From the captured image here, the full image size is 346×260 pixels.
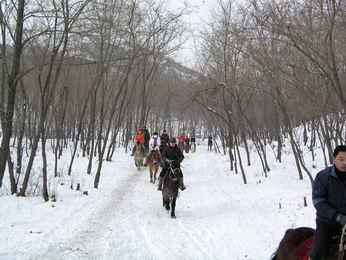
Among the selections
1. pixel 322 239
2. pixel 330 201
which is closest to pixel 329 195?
pixel 330 201

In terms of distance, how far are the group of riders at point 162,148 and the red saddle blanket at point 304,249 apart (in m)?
5.46

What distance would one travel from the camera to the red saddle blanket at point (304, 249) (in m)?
4.01

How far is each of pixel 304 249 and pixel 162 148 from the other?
1366 cm

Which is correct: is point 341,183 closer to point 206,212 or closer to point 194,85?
point 206,212

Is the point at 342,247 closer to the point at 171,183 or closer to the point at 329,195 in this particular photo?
the point at 329,195

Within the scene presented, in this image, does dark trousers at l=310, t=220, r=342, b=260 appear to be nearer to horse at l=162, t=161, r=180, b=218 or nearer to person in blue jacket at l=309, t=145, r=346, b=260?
person in blue jacket at l=309, t=145, r=346, b=260

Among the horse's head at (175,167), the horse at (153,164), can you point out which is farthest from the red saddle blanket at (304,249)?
the horse at (153,164)

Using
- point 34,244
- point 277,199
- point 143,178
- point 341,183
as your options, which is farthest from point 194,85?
point 341,183

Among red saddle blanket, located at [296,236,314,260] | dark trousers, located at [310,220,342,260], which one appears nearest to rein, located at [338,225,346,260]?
dark trousers, located at [310,220,342,260]

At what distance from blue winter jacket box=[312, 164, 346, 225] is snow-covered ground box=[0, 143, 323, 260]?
256 cm

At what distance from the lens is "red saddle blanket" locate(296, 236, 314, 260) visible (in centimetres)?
401

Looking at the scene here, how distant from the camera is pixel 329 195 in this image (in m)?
3.73

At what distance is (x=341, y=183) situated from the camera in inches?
143

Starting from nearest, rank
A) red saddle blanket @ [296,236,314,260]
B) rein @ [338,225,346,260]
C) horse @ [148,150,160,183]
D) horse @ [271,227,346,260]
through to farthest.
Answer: rein @ [338,225,346,260] < horse @ [271,227,346,260] < red saddle blanket @ [296,236,314,260] < horse @ [148,150,160,183]
